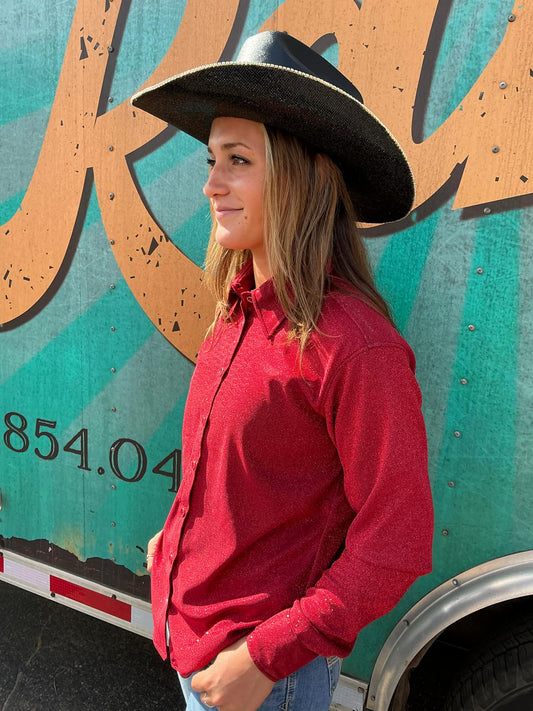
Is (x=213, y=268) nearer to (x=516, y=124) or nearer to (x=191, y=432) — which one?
(x=191, y=432)

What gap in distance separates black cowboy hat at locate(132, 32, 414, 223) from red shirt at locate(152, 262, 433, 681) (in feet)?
1.02

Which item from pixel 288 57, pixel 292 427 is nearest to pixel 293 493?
pixel 292 427

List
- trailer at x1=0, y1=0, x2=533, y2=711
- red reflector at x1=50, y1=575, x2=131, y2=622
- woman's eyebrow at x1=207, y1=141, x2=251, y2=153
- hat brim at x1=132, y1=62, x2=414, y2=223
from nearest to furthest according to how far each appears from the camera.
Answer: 1. hat brim at x1=132, y1=62, x2=414, y2=223
2. woman's eyebrow at x1=207, y1=141, x2=251, y2=153
3. trailer at x1=0, y1=0, x2=533, y2=711
4. red reflector at x1=50, y1=575, x2=131, y2=622

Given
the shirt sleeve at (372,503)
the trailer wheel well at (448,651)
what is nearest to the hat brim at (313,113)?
the shirt sleeve at (372,503)

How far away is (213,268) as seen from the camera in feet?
5.01

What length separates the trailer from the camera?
1.42 meters

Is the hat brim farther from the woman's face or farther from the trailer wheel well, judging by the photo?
the trailer wheel well

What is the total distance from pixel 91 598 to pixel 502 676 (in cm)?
141

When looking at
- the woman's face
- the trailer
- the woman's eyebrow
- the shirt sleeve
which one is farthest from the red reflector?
the woman's eyebrow

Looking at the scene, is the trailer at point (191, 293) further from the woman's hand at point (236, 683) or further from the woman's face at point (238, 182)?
the woman's hand at point (236, 683)

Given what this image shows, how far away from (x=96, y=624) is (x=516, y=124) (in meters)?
2.68

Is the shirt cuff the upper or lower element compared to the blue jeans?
upper

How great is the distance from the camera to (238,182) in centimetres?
117

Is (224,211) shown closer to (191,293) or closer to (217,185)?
(217,185)
